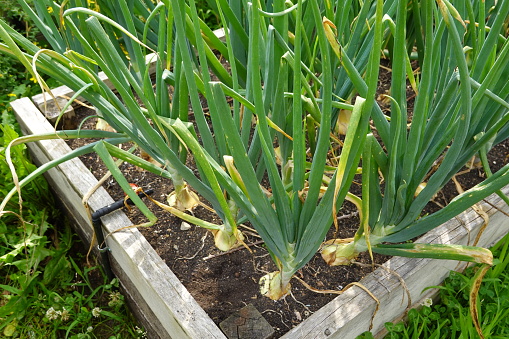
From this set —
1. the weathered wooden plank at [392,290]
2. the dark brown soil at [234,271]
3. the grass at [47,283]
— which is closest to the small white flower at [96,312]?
the grass at [47,283]

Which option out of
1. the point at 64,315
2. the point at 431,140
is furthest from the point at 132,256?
the point at 431,140

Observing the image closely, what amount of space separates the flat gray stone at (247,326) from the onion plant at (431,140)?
0.28 m

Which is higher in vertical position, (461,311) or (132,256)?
(132,256)

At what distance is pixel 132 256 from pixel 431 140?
74 cm

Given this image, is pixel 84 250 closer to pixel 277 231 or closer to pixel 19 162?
pixel 19 162

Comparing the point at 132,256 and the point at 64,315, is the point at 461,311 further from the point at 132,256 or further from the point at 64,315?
the point at 64,315

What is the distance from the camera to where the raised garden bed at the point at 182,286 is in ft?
3.64

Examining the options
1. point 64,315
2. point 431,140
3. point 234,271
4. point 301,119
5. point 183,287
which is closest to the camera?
point 301,119

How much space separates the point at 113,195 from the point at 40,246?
0.35m

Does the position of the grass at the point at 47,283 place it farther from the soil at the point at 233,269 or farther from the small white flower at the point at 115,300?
the soil at the point at 233,269

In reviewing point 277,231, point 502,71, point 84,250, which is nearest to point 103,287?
point 84,250

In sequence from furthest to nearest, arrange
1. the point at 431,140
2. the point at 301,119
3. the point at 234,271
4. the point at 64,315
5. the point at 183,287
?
1. the point at 64,315
2. the point at 234,271
3. the point at 183,287
4. the point at 431,140
5. the point at 301,119

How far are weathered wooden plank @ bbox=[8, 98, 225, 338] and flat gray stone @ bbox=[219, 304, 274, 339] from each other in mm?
52

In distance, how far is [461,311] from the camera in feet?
4.56
